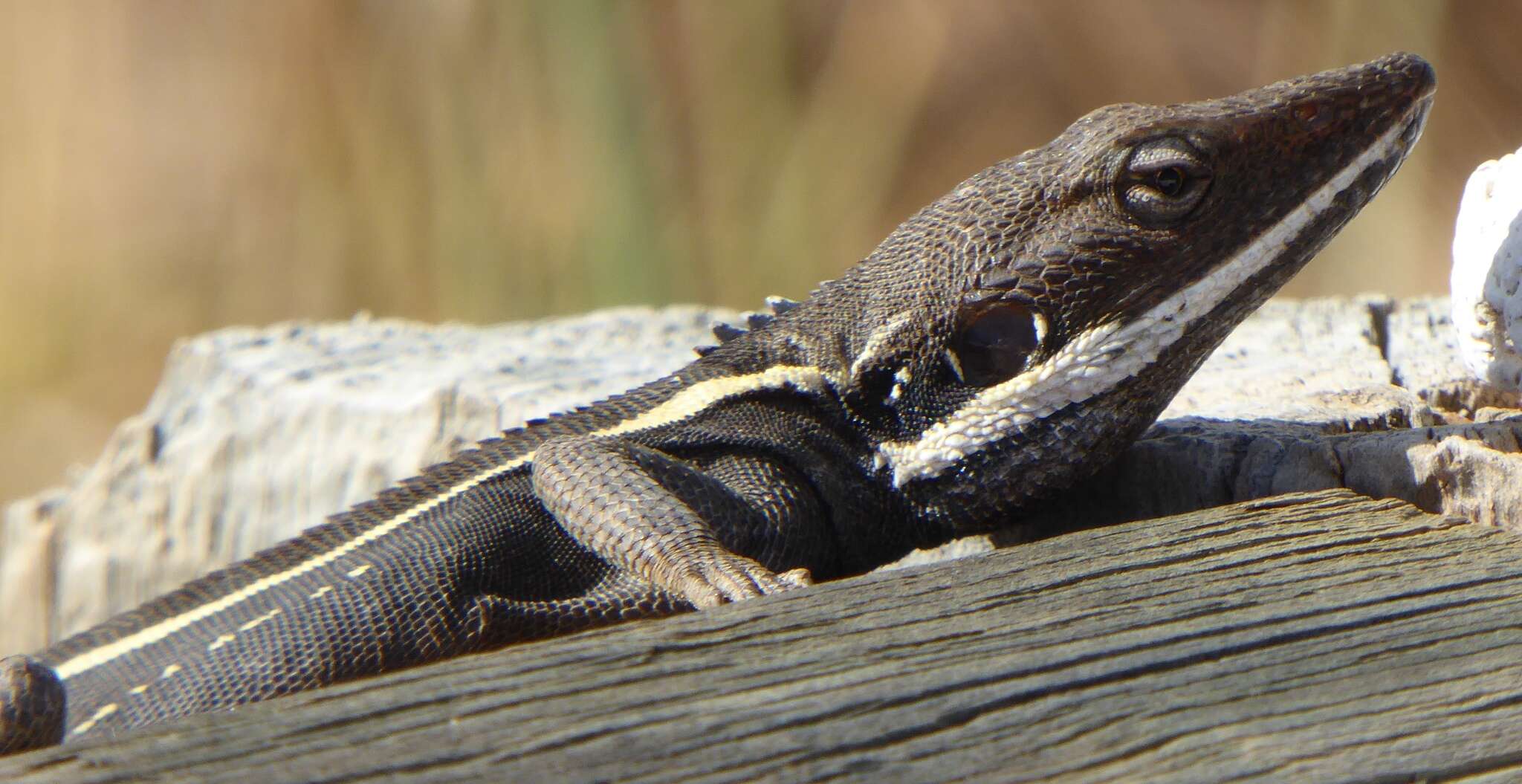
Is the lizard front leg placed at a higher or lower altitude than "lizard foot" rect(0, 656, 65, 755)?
higher

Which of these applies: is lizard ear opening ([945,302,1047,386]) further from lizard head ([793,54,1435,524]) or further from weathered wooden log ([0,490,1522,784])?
weathered wooden log ([0,490,1522,784])

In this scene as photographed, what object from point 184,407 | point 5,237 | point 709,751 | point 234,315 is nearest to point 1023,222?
point 709,751

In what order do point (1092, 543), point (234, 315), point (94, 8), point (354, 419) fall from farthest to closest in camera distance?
1. point (94, 8)
2. point (234, 315)
3. point (354, 419)
4. point (1092, 543)

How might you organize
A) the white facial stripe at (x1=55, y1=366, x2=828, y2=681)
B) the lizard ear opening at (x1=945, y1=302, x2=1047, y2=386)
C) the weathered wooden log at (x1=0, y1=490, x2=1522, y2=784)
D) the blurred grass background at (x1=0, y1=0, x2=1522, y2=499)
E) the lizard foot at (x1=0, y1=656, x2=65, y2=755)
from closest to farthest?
1. the weathered wooden log at (x1=0, y1=490, x2=1522, y2=784)
2. the lizard foot at (x1=0, y1=656, x2=65, y2=755)
3. the lizard ear opening at (x1=945, y1=302, x2=1047, y2=386)
4. the white facial stripe at (x1=55, y1=366, x2=828, y2=681)
5. the blurred grass background at (x1=0, y1=0, x2=1522, y2=499)

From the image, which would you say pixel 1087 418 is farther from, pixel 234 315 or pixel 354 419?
pixel 234 315

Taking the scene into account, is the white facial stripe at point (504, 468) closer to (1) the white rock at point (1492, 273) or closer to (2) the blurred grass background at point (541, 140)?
(1) the white rock at point (1492, 273)

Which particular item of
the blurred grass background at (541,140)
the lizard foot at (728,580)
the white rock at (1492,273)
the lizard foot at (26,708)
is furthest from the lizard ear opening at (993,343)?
the blurred grass background at (541,140)

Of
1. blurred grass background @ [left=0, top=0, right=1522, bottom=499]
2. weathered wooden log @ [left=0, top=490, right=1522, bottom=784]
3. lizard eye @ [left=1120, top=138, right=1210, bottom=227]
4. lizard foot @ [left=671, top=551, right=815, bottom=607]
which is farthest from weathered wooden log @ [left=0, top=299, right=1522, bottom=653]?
blurred grass background @ [left=0, top=0, right=1522, bottom=499]
